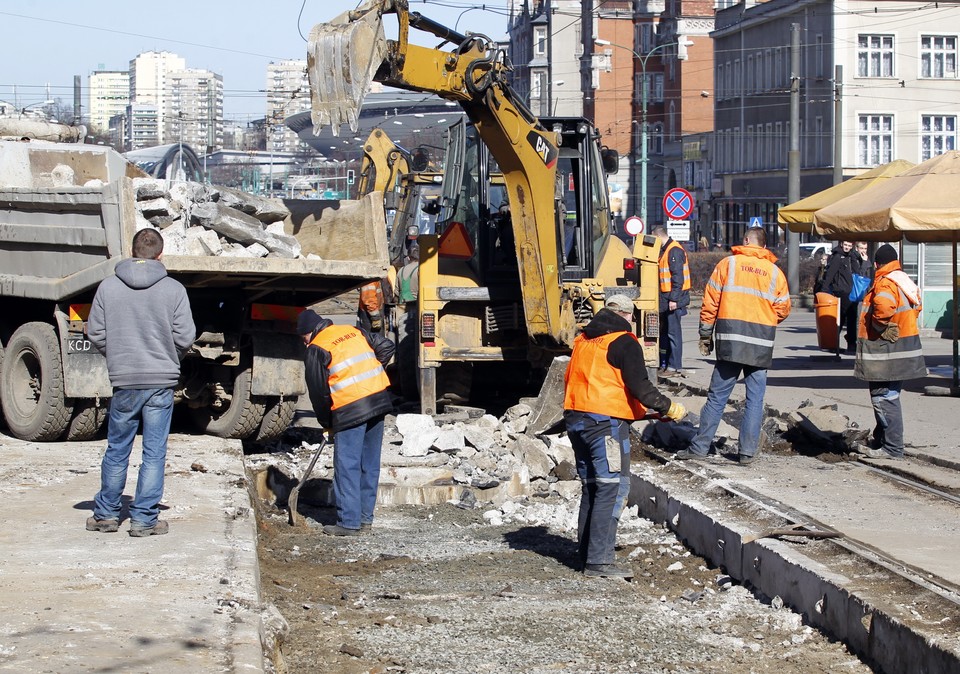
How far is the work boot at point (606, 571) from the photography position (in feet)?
25.1

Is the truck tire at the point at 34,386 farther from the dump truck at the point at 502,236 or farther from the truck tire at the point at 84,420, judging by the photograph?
the dump truck at the point at 502,236

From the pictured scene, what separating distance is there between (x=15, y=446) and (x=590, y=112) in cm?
7978

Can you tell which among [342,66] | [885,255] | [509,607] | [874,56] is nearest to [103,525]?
[509,607]

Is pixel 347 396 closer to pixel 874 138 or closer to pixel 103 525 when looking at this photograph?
pixel 103 525

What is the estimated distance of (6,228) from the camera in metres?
11.0

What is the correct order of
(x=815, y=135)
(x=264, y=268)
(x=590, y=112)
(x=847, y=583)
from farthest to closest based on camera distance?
(x=590, y=112)
(x=815, y=135)
(x=264, y=268)
(x=847, y=583)

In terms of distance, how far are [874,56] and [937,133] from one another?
4.27 m

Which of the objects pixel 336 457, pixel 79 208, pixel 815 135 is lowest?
pixel 336 457

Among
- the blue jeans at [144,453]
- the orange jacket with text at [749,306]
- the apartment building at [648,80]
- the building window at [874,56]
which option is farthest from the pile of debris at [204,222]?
the apartment building at [648,80]

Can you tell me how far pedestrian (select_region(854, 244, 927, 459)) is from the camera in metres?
10.6

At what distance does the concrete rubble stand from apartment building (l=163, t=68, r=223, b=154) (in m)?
84.2

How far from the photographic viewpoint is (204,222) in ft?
33.4

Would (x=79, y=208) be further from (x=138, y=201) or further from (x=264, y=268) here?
(x=264, y=268)

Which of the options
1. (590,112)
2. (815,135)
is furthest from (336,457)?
(590,112)
